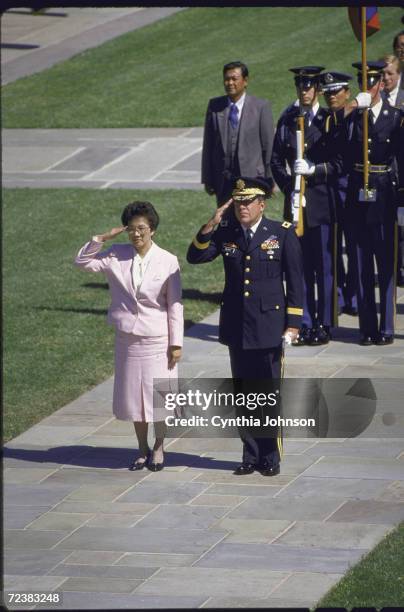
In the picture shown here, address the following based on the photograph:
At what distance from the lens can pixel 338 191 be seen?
39.5ft

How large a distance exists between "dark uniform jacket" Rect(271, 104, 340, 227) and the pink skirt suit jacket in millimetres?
2916

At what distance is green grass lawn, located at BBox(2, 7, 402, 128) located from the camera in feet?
77.4

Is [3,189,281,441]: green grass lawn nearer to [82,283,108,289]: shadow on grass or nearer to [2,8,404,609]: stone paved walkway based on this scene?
[82,283,108,289]: shadow on grass

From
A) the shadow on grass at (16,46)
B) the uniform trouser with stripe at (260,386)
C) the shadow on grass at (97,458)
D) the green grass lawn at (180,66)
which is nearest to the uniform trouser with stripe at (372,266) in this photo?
the shadow on grass at (97,458)

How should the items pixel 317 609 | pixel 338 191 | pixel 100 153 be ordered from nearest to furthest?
pixel 317 609 → pixel 338 191 → pixel 100 153

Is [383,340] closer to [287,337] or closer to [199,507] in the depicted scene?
[287,337]

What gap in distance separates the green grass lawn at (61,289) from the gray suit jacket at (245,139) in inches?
70.7

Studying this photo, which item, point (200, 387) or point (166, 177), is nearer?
point (200, 387)

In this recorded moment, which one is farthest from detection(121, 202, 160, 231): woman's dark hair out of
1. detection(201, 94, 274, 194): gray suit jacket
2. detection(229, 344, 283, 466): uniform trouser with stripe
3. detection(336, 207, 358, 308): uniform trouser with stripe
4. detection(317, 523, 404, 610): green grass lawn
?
detection(201, 94, 274, 194): gray suit jacket

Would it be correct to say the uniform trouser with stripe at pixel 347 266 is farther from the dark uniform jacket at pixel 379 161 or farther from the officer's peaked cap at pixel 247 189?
the officer's peaked cap at pixel 247 189

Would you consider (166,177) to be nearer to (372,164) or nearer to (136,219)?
(372,164)

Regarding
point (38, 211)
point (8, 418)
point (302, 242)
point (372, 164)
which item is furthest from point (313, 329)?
point (38, 211)

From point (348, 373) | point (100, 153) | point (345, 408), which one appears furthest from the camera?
point (100, 153)

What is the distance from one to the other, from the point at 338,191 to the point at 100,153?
9.81 metres
